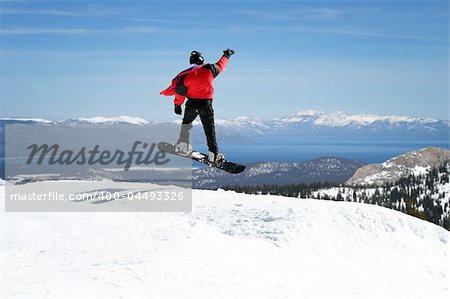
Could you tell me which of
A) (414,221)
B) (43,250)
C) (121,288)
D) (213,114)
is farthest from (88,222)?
(414,221)

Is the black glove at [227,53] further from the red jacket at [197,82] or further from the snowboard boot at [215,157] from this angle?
the snowboard boot at [215,157]

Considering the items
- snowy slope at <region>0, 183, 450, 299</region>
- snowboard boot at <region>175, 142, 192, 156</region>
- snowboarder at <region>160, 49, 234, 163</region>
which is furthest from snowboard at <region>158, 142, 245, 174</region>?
snowy slope at <region>0, 183, 450, 299</region>

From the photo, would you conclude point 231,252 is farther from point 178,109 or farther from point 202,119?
point 178,109

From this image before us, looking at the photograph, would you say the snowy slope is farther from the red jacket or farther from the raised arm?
the raised arm

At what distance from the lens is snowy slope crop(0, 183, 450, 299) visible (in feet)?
45.7

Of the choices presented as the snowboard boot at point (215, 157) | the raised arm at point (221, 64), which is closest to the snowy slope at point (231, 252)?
the snowboard boot at point (215, 157)

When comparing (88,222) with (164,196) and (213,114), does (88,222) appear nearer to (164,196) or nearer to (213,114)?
(164,196)

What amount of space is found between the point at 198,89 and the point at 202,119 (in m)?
0.81

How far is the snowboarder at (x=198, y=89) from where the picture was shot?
39.2ft

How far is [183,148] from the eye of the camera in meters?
13.5

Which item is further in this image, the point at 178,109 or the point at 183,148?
the point at 183,148

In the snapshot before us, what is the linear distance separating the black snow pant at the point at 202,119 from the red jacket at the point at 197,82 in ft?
0.60

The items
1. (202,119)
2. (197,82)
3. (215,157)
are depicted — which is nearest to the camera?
(197,82)

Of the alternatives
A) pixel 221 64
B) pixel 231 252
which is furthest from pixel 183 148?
pixel 231 252
